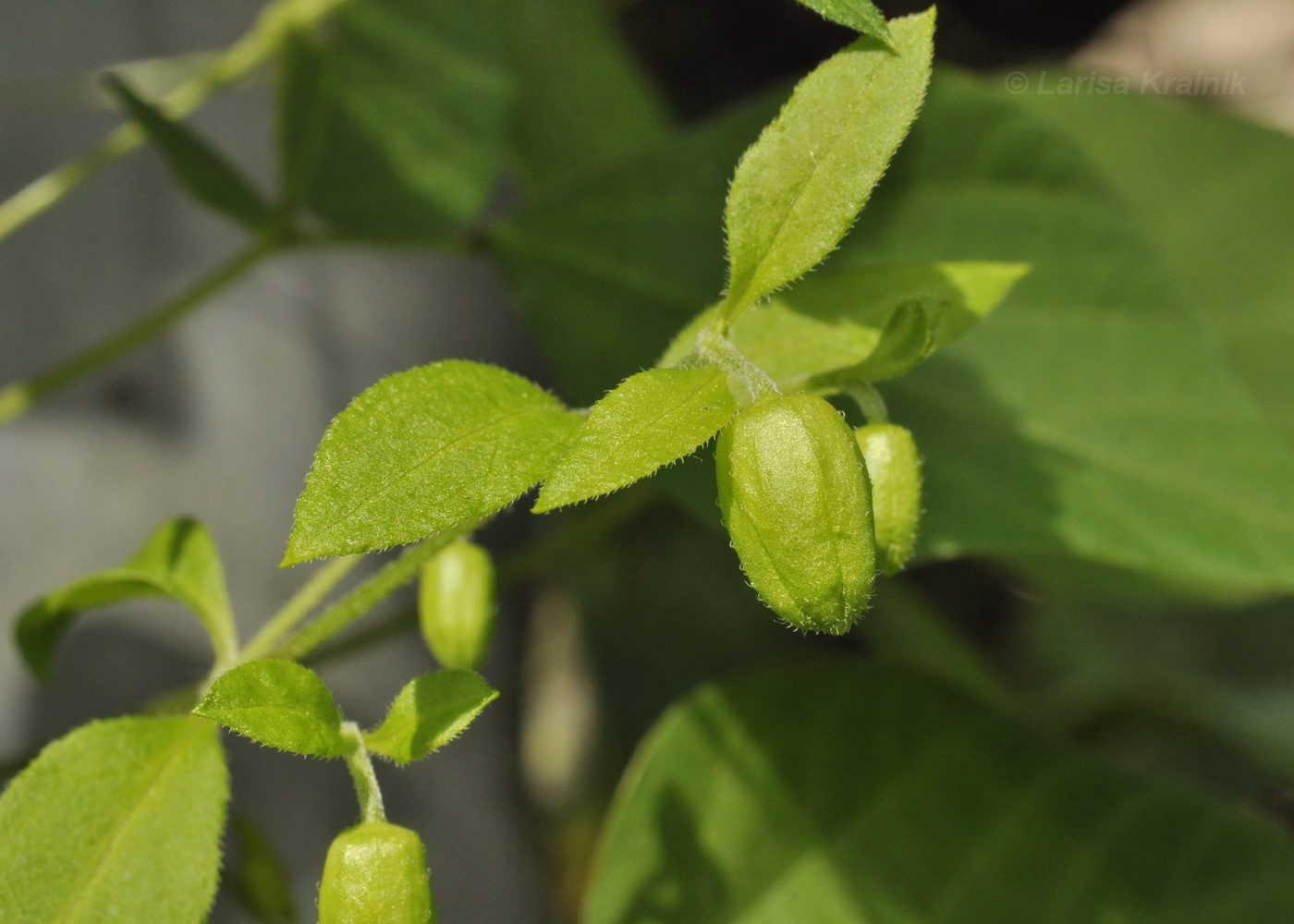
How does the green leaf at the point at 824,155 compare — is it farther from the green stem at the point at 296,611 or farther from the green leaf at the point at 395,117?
the green leaf at the point at 395,117

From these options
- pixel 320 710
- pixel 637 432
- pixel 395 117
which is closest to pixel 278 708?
pixel 320 710

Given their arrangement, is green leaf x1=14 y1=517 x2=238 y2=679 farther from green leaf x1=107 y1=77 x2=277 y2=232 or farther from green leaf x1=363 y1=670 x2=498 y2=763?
green leaf x1=107 y1=77 x2=277 y2=232

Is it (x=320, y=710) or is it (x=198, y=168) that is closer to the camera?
(x=320, y=710)

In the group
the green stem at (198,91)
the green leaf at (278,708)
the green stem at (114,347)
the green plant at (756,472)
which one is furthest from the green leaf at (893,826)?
the green stem at (198,91)

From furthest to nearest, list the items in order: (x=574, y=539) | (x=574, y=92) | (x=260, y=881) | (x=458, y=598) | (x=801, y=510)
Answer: (x=574, y=92) < (x=574, y=539) < (x=260, y=881) < (x=458, y=598) < (x=801, y=510)

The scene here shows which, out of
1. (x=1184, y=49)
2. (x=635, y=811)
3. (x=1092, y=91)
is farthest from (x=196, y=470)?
(x=1184, y=49)

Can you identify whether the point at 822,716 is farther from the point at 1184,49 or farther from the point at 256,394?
the point at 1184,49

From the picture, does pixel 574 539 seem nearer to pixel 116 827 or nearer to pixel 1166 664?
pixel 116 827
